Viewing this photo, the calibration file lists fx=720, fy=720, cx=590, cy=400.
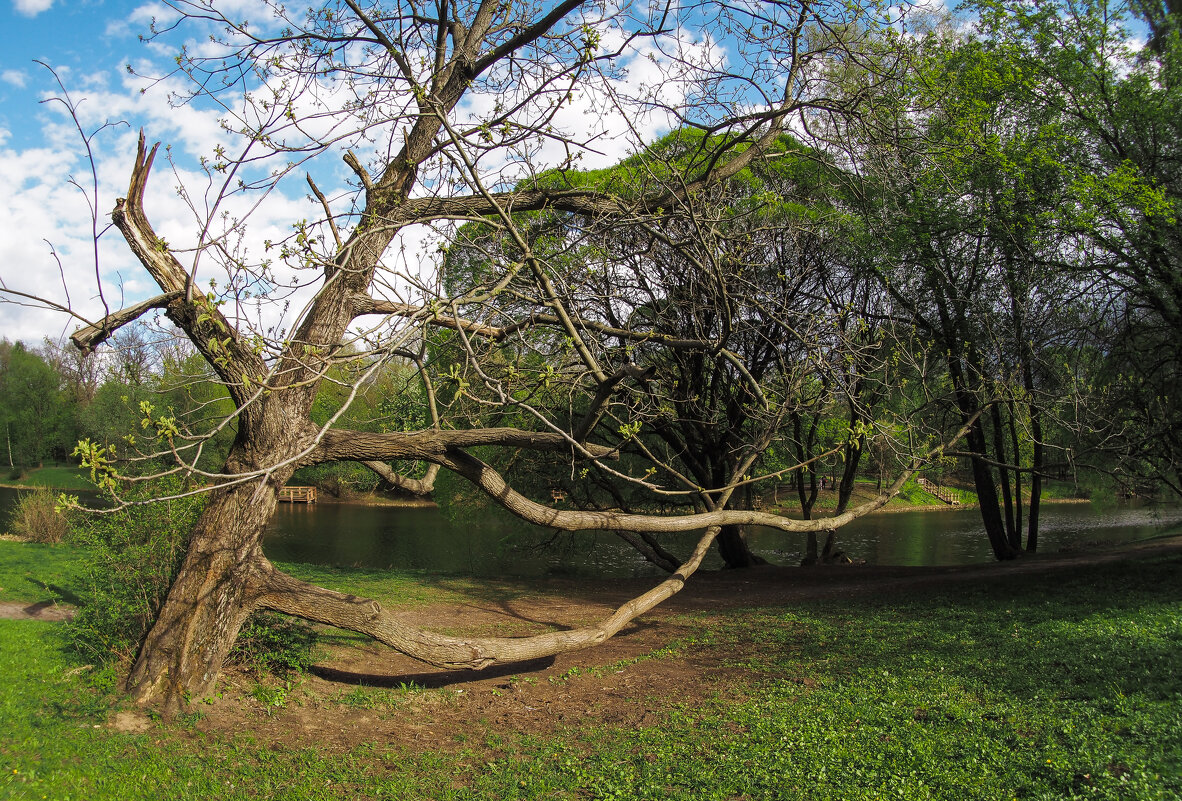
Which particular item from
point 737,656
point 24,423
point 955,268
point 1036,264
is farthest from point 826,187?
point 24,423

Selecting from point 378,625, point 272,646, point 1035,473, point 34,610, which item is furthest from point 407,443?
point 1035,473

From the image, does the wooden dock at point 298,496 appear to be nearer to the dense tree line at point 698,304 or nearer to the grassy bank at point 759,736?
the dense tree line at point 698,304

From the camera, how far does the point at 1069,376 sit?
10711 millimetres

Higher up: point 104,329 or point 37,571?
Answer: point 104,329

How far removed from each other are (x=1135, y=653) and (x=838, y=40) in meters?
5.61

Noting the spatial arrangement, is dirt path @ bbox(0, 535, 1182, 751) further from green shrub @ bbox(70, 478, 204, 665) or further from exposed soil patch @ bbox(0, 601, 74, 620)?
green shrub @ bbox(70, 478, 204, 665)

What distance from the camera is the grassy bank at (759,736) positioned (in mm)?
4277

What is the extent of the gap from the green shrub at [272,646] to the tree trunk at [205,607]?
41 centimetres

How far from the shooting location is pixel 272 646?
6.61 m

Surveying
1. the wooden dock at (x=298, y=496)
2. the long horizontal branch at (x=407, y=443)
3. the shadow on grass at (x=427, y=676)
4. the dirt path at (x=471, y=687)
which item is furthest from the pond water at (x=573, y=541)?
the long horizontal branch at (x=407, y=443)

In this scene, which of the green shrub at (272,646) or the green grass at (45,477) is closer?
the green shrub at (272,646)

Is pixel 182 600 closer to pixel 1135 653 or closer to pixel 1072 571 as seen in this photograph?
pixel 1135 653

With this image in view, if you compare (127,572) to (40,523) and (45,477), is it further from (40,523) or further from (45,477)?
(45,477)

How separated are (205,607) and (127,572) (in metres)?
0.88
